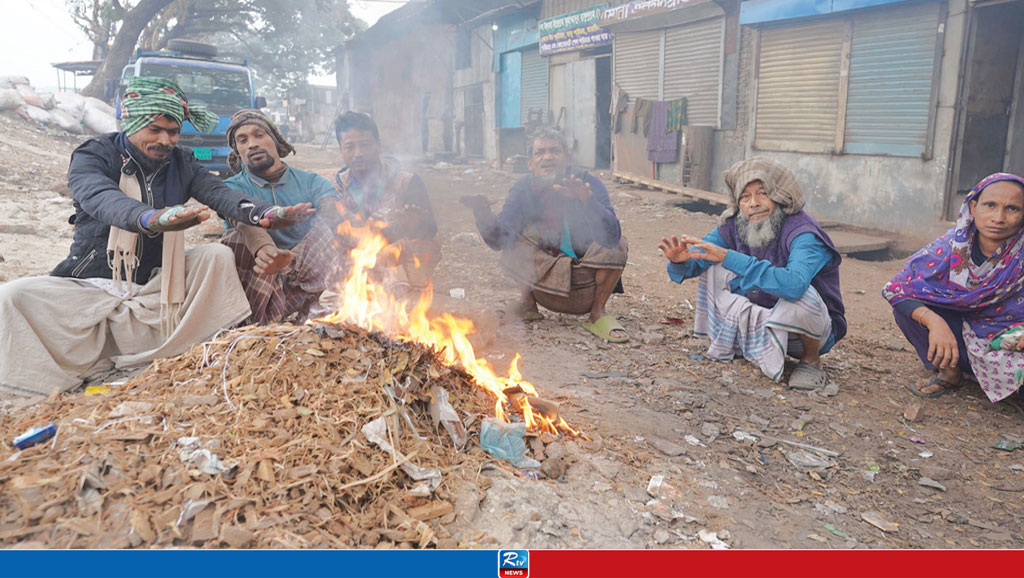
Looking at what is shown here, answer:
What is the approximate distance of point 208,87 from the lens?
13703mm

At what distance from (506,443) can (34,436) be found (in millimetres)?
1683

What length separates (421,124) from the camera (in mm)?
23312

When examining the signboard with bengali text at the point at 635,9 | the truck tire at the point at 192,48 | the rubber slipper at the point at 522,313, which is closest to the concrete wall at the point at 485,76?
the signboard with bengali text at the point at 635,9

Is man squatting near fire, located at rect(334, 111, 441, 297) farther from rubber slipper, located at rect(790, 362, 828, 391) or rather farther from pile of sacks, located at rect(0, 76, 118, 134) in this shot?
pile of sacks, located at rect(0, 76, 118, 134)

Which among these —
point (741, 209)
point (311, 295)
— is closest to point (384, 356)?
point (311, 295)

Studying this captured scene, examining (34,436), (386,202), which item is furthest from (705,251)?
(34,436)

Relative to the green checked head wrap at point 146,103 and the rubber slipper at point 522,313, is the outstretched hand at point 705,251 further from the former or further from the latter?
the green checked head wrap at point 146,103

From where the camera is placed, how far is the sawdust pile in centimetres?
203

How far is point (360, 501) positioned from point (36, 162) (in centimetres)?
1327

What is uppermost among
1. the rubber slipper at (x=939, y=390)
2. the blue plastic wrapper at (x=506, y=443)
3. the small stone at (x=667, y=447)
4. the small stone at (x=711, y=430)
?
the blue plastic wrapper at (x=506, y=443)

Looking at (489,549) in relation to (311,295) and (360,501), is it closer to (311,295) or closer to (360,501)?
(360,501)

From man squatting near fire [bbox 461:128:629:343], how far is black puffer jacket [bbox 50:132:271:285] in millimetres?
1514

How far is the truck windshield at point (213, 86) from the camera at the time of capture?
13.4m
